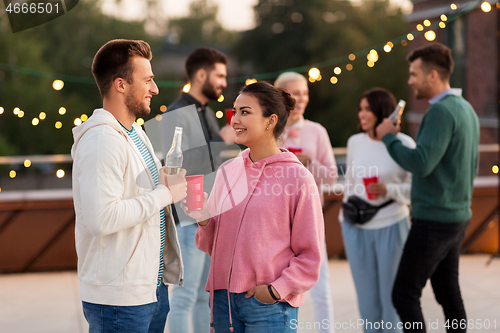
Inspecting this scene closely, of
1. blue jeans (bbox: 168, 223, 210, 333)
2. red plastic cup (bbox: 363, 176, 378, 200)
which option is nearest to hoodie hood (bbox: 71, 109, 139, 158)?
blue jeans (bbox: 168, 223, 210, 333)

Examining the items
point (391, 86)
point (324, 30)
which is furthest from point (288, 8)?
point (391, 86)

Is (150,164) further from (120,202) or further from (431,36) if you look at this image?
(431,36)

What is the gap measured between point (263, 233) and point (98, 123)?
0.68 meters

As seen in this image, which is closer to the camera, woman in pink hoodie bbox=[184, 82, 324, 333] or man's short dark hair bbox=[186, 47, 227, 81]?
woman in pink hoodie bbox=[184, 82, 324, 333]

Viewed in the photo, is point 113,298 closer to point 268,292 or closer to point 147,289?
point 147,289

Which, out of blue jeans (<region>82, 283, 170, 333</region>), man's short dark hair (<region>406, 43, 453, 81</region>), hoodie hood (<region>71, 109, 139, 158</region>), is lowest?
blue jeans (<region>82, 283, 170, 333</region>)

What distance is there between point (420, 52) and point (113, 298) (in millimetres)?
2019

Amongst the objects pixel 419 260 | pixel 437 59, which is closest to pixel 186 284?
pixel 419 260

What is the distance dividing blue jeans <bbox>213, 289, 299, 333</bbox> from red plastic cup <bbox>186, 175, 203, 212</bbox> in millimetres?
347

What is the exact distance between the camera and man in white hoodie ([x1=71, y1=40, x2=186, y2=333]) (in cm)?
156

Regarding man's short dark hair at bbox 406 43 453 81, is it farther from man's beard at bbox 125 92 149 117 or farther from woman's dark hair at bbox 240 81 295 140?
man's beard at bbox 125 92 149 117

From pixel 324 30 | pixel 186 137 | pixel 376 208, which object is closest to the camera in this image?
pixel 186 137

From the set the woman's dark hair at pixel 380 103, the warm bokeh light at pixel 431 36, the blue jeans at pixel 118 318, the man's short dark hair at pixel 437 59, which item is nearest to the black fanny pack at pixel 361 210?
the woman's dark hair at pixel 380 103

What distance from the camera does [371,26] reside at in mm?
33531
